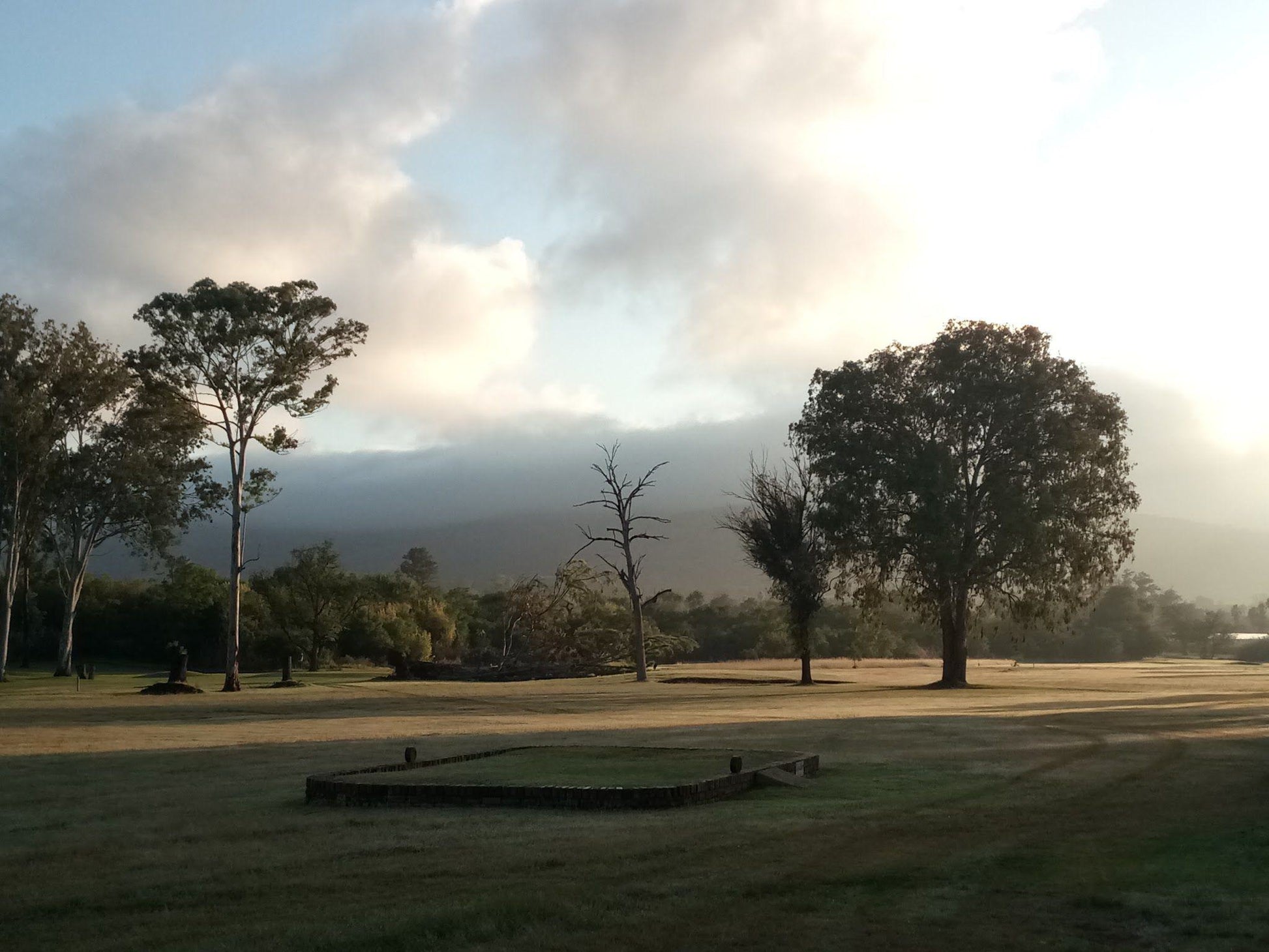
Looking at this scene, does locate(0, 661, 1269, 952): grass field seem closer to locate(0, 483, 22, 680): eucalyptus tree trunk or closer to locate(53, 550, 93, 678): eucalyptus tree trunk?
locate(0, 483, 22, 680): eucalyptus tree trunk

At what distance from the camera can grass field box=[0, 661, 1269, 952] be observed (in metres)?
6.89

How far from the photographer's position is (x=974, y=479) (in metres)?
40.8

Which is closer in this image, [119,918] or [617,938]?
[617,938]

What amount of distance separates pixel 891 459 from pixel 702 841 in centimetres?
3264

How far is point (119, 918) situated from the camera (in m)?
7.55

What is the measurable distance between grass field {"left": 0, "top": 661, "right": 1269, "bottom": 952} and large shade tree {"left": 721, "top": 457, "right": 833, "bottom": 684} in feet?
85.0

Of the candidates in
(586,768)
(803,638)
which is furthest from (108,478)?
(586,768)

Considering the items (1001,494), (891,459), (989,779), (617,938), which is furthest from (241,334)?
(617,938)

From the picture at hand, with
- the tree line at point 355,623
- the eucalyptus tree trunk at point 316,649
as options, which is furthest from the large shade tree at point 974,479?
the eucalyptus tree trunk at point 316,649

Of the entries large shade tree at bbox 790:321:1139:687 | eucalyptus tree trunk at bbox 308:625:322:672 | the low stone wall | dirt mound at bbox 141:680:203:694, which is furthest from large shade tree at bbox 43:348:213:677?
the low stone wall

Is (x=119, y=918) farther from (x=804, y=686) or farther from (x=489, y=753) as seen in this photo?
(x=804, y=686)

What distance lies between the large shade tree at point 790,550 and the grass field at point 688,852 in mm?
25894

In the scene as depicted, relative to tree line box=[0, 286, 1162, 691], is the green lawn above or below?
below

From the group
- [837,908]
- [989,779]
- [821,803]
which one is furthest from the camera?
[989,779]
